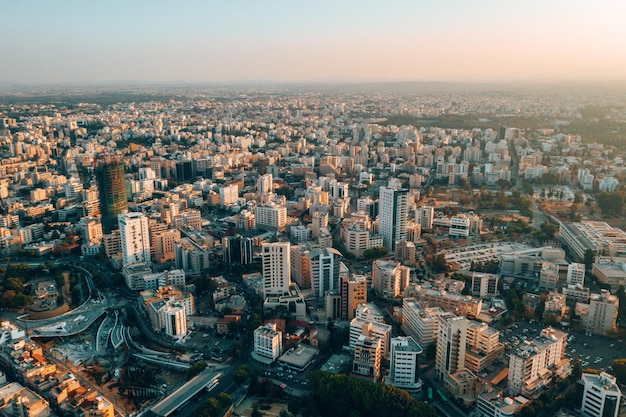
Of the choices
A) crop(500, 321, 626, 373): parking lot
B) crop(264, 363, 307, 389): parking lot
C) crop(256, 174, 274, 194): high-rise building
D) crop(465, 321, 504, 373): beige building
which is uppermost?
crop(256, 174, 274, 194): high-rise building

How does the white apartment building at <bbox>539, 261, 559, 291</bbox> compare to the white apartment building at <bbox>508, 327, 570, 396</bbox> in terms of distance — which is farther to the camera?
the white apartment building at <bbox>539, 261, 559, 291</bbox>

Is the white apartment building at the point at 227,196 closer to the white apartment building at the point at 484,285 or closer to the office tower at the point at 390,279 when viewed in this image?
the office tower at the point at 390,279

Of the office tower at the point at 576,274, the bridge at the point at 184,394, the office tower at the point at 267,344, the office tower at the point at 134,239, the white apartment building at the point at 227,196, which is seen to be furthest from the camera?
the white apartment building at the point at 227,196

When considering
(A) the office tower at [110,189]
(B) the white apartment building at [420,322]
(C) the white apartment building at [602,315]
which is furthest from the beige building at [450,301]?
(A) the office tower at [110,189]

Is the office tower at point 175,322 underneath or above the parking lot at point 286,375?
above

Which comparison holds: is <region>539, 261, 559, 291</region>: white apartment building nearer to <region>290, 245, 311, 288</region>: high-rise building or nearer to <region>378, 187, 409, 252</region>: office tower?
<region>378, 187, 409, 252</region>: office tower

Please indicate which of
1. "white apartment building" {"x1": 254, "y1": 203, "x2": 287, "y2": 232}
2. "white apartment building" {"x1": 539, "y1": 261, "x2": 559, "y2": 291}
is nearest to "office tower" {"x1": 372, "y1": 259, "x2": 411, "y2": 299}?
"white apartment building" {"x1": 539, "y1": 261, "x2": 559, "y2": 291}

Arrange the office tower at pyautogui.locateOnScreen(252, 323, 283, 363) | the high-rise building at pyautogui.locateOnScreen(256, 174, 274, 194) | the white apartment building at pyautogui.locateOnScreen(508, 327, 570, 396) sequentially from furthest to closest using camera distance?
the high-rise building at pyautogui.locateOnScreen(256, 174, 274, 194), the office tower at pyautogui.locateOnScreen(252, 323, 283, 363), the white apartment building at pyautogui.locateOnScreen(508, 327, 570, 396)
